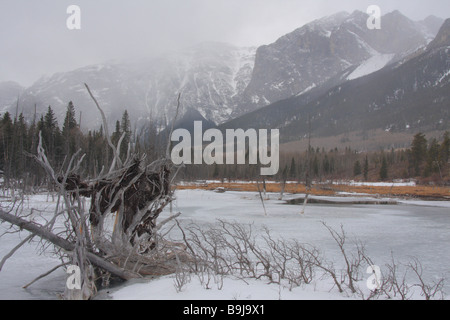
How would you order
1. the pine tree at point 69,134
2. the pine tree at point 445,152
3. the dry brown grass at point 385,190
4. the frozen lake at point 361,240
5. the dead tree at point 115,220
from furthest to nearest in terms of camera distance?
the pine tree at point 445,152 < the dry brown grass at point 385,190 < the pine tree at point 69,134 < the frozen lake at point 361,240 < the dead tree at point 115,220

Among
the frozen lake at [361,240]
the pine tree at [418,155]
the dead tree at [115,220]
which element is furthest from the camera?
the pine tree at [418,155]

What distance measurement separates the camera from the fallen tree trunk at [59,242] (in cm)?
656

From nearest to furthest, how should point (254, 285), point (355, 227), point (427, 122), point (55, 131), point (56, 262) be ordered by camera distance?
point (254, 285) → point (56, 262) → point (355, 227) → point (55, 131) → point (427, 122)

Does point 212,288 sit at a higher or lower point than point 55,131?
lower

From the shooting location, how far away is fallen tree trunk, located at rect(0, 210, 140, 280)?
656cm

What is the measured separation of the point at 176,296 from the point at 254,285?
4.97ft

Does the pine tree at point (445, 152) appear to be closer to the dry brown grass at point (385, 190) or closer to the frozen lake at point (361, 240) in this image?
the dry brown grass at point (385, 190)

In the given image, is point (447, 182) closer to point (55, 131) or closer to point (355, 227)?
point (355, 227)

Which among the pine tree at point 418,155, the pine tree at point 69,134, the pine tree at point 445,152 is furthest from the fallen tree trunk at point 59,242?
the pine tree at point 418,155

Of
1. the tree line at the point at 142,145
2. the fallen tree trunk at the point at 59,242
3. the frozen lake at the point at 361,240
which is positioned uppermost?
the tree line at the point at 142,145
